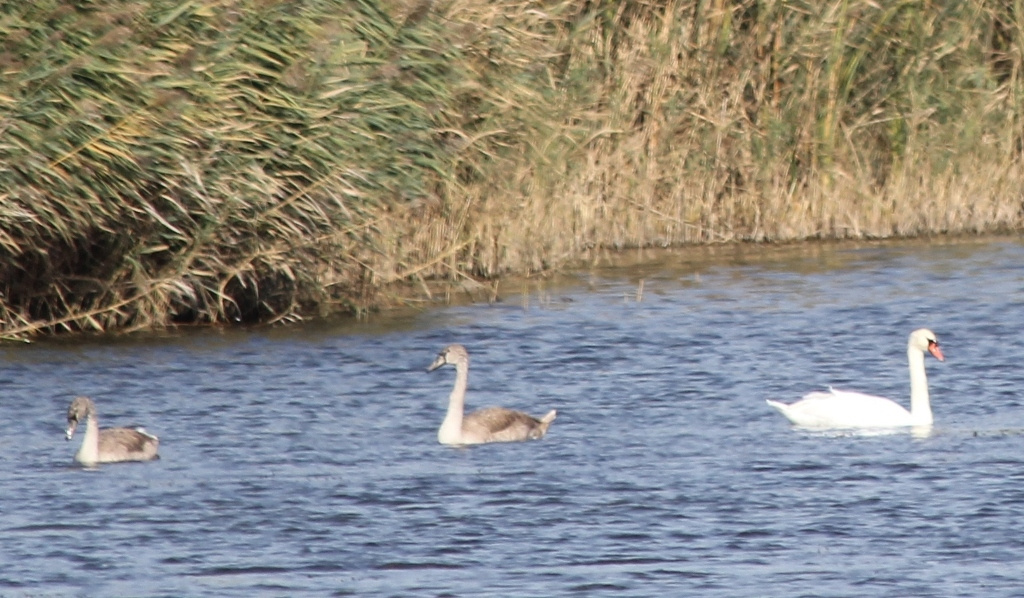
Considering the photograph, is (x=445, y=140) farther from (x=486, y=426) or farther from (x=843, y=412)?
(x=843, y=412)

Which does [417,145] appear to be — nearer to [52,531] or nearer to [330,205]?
[330,205]

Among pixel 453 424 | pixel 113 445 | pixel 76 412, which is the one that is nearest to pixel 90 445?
pixel 113 445

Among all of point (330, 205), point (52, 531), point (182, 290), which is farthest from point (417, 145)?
point (52, 531)

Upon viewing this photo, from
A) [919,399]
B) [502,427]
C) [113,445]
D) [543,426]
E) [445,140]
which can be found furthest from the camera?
[445,140]

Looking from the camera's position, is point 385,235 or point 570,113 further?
point 570,113

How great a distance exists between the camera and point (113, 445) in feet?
28.8

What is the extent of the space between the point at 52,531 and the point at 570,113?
768 centimetres

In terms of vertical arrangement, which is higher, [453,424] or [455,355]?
[455,355]

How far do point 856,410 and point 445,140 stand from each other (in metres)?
4.54

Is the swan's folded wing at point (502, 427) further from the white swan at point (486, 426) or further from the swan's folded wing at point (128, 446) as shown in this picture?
the swan's folded wing at point (128, 446)

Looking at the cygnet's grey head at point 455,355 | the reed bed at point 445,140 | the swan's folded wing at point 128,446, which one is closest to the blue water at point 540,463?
the swan's folded wing at point 128,446

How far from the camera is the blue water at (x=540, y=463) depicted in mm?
6980

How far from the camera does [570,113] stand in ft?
47.8

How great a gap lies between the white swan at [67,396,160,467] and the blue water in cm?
7
